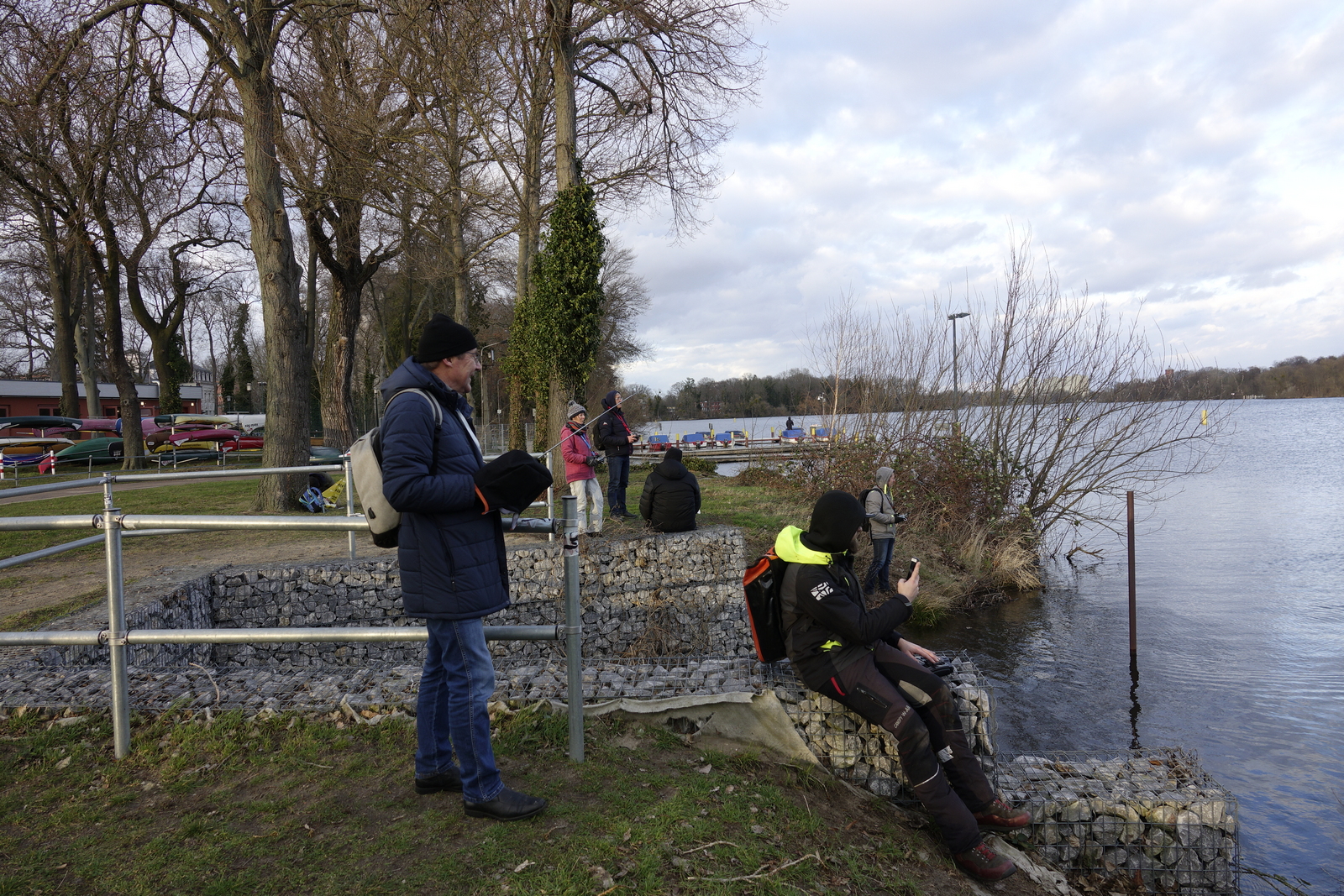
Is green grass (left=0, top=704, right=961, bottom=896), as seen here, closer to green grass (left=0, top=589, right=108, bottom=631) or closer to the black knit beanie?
the black knit beanie

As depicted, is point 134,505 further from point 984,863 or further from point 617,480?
point 984,863

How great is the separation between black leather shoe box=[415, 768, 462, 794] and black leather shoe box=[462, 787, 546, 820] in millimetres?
184

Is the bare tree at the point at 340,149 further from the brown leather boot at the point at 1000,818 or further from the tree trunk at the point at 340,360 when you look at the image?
the brown leather boot at the point at 1000,818

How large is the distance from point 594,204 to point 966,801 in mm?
12506

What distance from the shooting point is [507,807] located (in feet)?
10.1

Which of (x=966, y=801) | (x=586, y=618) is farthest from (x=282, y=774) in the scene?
Result: (x=586, y=618)

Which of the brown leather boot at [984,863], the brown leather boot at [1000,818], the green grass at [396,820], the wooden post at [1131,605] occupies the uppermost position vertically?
the green grass at [396,820]

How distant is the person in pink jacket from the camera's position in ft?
34.9

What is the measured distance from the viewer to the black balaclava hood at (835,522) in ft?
12.5

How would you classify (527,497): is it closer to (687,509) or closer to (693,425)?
(687,509)

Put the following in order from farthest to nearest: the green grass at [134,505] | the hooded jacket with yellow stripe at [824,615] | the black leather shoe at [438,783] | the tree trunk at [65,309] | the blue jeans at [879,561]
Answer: the tree trunk at [65,309] < the blue jeans at [879,561] < the green grass at [134,505] < the hooded jacket with yellow stripe at [824,615] < the black leather shoe at [438,783]

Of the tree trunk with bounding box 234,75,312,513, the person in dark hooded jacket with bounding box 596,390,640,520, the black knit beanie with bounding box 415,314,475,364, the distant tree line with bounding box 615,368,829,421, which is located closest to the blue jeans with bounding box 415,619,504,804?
the black knit beanie with bounding box 415,314,475,364

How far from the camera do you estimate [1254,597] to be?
13820mm

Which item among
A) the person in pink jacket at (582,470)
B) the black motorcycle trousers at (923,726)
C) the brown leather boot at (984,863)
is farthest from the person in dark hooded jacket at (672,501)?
the brown leather boot at (984,863)
